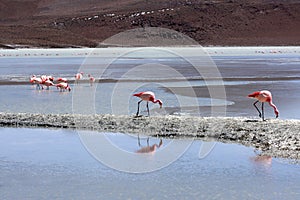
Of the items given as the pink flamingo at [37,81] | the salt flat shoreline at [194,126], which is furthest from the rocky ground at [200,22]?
the salt flat shoreline at [194,126]

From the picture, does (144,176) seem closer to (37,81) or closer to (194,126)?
(194,126)

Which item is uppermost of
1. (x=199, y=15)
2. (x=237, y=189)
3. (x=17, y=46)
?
(x=199, y=15)

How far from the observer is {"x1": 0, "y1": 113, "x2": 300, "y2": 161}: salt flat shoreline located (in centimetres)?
909

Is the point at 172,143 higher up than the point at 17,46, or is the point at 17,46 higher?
the point at 17,46

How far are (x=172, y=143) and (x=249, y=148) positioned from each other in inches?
46.5

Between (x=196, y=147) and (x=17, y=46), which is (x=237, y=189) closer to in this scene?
(x=196, y=147)

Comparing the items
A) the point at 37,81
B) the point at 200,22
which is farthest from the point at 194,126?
the point at 200,22

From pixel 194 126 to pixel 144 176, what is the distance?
291 centimetres

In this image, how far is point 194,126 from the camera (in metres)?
10.2

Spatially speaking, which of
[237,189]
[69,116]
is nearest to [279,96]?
[69,116]

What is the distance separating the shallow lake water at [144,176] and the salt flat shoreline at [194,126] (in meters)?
0.41

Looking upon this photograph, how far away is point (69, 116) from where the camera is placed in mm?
11242

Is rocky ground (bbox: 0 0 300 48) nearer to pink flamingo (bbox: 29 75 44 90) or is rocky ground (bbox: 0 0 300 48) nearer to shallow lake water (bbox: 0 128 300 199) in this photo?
pink flamingo (bbox: 29 75 44 90)

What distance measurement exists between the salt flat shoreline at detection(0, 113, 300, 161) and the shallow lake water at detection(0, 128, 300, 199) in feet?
1.33
